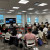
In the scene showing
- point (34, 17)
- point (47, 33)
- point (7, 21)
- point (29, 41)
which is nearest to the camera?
point (29, 41)

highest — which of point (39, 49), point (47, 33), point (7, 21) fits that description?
point (7, 21)

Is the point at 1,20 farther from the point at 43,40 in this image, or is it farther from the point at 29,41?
the point at 29,41

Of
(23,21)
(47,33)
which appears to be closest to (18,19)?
(23,21)

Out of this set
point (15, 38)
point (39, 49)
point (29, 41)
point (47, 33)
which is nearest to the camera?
point (29, 41)

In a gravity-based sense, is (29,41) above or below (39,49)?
above

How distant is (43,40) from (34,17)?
39.0 feet

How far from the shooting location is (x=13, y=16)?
1620 centimetres

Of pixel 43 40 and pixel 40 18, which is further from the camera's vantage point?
pixel 40 18

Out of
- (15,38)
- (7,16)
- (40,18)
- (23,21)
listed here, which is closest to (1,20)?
(7,16)

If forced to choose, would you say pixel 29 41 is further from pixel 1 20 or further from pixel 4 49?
pixel 1 20

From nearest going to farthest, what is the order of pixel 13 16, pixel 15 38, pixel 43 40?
pixel 15 38 → pixel 43 40 → pixel 13 16

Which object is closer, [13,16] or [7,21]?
[7,21]

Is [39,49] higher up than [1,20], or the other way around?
[1,20]

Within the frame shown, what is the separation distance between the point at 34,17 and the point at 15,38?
1380 centimetres
